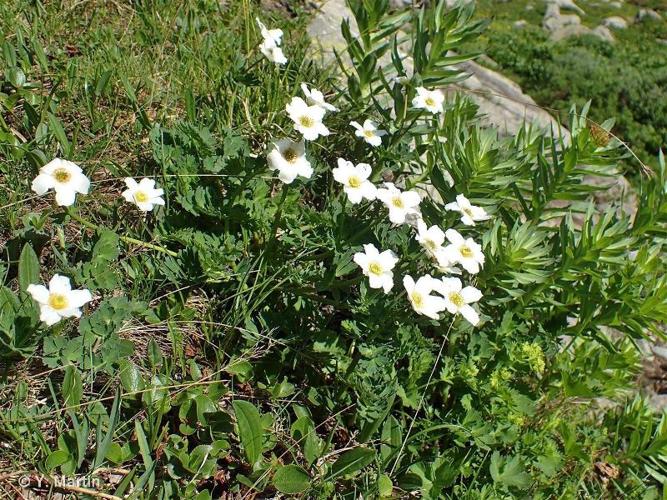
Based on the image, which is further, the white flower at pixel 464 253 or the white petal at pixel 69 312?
the white flower at pixel 464 253

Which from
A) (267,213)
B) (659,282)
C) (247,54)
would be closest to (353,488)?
(267,213)

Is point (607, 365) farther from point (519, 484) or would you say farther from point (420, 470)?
point (420, 470)

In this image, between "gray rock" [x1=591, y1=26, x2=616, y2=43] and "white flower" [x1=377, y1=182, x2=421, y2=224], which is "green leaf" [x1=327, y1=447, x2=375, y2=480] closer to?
"white flower" [x1=377, y1=182, x2=421, y2=224]

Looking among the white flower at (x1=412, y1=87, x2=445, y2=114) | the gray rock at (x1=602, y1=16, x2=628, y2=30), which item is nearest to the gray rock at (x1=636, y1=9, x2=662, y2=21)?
the gray rock at (x1=602, y1=16, x2=628, y2=30)

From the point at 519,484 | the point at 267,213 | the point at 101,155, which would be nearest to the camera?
the point at 519,484

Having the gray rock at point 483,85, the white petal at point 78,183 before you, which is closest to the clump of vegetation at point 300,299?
the white petal at point 78,183

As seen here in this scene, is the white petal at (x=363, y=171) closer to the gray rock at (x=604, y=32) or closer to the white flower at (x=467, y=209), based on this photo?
the white flower at (x=467, y=209)
